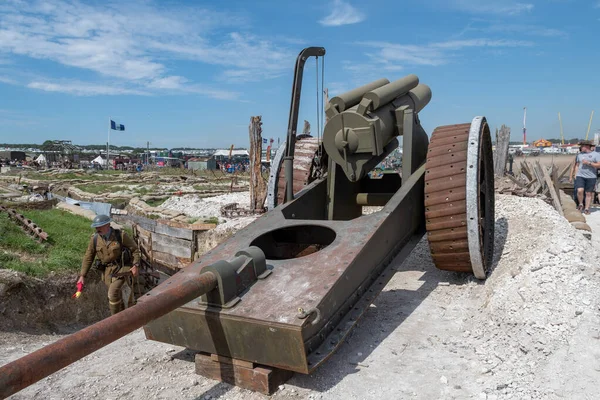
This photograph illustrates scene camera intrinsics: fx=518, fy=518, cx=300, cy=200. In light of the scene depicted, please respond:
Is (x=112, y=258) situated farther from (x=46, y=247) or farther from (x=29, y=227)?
(x=29, y=227)

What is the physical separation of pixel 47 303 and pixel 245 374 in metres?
4.41

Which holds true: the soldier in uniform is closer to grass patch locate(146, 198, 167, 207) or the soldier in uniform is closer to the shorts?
the shorts

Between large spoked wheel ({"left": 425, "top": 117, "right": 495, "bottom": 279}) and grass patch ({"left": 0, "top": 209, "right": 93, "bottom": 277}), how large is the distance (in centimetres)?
495

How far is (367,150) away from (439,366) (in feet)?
8.07

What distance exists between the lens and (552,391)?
2969 mm

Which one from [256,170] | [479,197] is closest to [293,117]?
[479,197]

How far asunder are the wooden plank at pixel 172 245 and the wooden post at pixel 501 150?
8.49 m

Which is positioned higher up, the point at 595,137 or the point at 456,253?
the point at 595,137

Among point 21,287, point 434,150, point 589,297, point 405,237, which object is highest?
point 434,150

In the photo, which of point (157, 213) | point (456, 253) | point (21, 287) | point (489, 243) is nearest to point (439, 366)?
point (456, 253)

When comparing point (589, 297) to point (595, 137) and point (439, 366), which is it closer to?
point (439, 366)

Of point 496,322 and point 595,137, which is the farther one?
point 595,137

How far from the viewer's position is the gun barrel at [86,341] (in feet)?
7.00

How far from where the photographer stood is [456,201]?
4.45 metres
